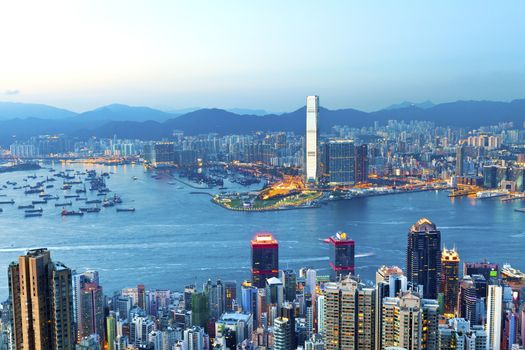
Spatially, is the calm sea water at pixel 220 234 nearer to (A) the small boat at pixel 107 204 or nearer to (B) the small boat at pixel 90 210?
(B) the small boat at pixel 90 210

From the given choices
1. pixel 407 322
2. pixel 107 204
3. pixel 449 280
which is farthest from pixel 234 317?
pixel 107 204

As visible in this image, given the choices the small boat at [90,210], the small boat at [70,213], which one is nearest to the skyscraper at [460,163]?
the small boat at [90,210]

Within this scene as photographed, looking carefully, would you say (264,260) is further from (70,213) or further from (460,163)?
(460,163)

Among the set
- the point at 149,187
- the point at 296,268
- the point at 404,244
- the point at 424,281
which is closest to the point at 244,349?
the point at 424,281

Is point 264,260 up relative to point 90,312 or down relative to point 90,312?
up

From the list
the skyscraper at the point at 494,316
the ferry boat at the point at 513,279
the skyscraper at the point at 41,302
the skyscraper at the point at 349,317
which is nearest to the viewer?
the skyscraper at the point at 41,302

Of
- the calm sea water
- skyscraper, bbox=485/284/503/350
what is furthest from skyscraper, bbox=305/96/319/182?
skyscraper, bbox=485/284/503/350
